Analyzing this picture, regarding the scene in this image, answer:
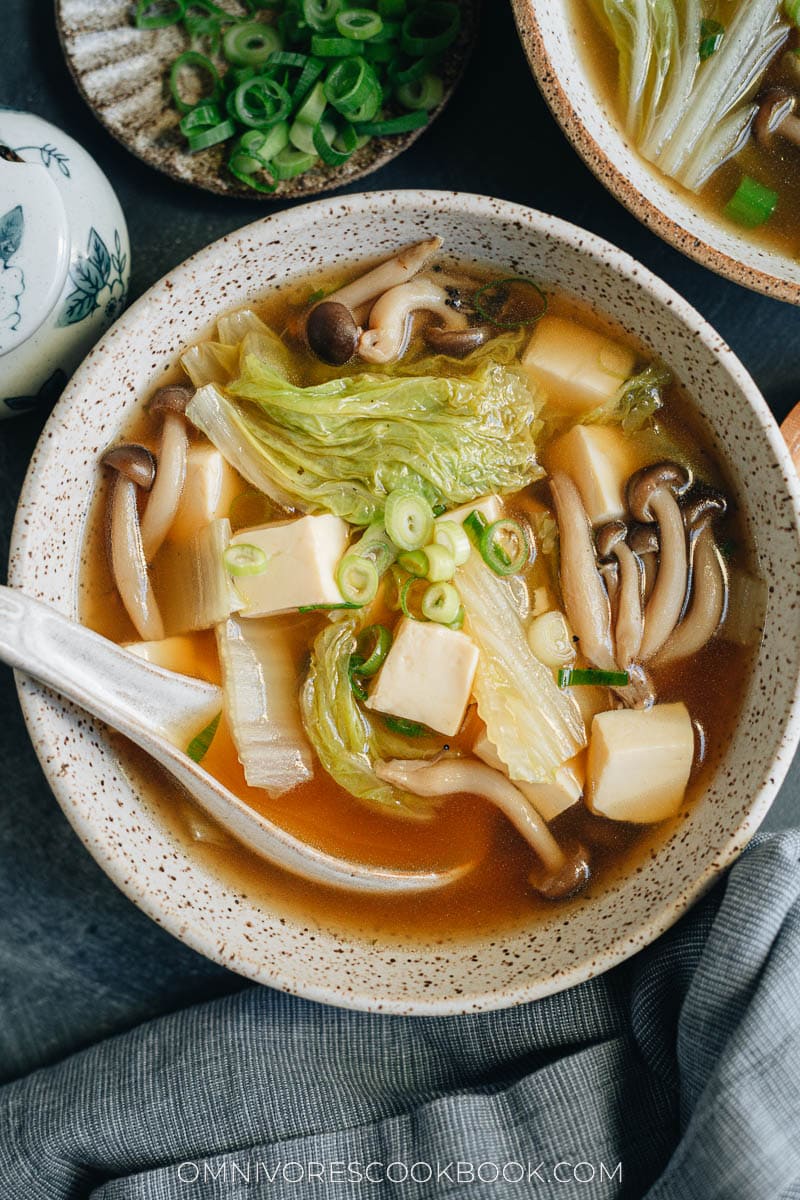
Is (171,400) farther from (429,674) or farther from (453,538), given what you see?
(429,674)

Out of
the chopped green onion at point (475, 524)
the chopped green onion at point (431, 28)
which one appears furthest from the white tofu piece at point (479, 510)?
the chopped green onion at point (431, 28)

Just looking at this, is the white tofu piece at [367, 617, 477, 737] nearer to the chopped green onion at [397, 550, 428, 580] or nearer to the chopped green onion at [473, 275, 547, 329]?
the chopped green onion at [397, 550, 428, 580]

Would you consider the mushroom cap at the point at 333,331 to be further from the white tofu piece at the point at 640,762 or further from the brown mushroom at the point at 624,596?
the white tofu piece at the point at 640,762

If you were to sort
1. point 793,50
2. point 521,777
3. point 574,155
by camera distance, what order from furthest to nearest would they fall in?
point 574,155, point 793,50, point 521,777

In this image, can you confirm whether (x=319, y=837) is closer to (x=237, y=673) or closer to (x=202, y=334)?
(x=237, y=673)

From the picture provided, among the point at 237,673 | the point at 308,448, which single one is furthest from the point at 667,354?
the point at 237,673

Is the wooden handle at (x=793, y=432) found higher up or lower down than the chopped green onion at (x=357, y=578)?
higher up

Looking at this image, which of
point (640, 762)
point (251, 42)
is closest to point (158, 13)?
point (251, 42)
